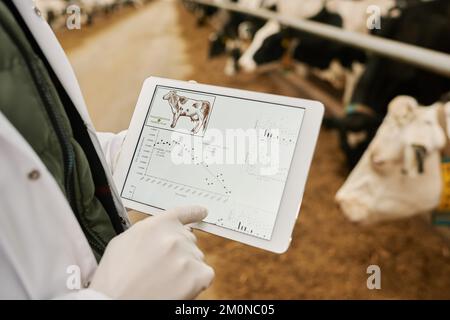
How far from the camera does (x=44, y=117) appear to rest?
0.46m

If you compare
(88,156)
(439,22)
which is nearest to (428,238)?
(439,22)

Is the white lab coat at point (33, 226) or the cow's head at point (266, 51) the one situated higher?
the white lab coat at point (33, 226)

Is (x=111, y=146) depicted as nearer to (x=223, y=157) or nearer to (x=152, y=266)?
(x=223, y=157)

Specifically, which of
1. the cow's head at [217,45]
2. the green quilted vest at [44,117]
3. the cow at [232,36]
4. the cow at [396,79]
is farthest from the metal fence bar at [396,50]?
the cow's head at [217,45]

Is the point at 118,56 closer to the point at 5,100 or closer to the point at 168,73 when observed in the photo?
the point at 168,73

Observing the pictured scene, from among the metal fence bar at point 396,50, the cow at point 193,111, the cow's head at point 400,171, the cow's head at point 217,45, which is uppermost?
the cow at point 193,111

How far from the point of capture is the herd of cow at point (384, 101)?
3.68ft

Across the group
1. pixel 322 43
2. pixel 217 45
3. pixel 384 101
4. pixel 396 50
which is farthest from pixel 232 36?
pixel 396 50

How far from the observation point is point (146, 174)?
73 cm

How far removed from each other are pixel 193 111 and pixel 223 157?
11 cm

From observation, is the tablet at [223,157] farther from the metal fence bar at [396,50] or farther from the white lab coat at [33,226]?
the metal fence bar at [396,50]

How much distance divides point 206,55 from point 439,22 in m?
3.55

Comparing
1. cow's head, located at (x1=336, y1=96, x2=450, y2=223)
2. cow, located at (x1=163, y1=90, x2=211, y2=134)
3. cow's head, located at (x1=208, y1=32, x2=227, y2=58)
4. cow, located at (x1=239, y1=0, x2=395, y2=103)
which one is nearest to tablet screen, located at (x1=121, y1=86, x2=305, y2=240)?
cow, located at (x1=163, y1=90, x2=211, y2=134)

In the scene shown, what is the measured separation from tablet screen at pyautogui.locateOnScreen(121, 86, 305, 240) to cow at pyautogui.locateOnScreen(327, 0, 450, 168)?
1122 mm
